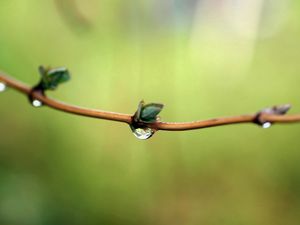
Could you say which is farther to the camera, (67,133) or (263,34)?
(263,34)

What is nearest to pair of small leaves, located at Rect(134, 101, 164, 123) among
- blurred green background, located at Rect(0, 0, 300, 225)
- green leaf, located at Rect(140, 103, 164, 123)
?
green leaf, located at Rect(140, 103, 164, 123)

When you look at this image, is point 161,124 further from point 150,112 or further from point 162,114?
point 162,114

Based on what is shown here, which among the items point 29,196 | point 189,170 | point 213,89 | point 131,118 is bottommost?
point 131,118

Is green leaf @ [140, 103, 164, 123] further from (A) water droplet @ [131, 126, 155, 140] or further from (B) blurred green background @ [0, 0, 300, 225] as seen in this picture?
(B) blurred green background @ [0, 0, 300, 225]

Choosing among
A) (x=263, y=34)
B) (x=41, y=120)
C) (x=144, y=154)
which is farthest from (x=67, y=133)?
(x=263, y=34)

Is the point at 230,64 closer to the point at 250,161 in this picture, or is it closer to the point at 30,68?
the point at 250,161

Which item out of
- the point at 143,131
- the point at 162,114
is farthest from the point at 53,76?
the point at 162,114
